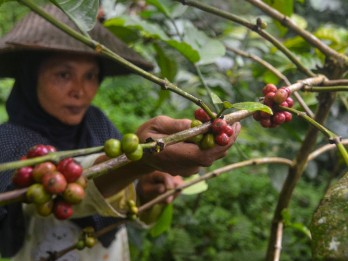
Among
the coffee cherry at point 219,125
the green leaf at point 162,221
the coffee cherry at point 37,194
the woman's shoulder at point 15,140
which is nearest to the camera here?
the coffee cherry at point 37,194

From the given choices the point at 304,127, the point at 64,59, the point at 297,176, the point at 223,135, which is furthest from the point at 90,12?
the point at 304,127

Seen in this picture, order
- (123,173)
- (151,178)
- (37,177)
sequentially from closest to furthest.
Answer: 1. (37,177)
2. (123,173)
3. (151,178)

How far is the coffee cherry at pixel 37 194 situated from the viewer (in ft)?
1.42

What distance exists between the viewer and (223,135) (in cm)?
59

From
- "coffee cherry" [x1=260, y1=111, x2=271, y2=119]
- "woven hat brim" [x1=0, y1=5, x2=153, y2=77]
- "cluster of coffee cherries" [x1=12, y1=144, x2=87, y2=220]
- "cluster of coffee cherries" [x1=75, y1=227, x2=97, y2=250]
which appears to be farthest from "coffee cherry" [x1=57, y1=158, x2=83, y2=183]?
"woven hat brim" [x1=0, y1=5, x2=153, y2=77]

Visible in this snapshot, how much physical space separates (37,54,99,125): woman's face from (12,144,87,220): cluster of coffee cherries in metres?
0.69

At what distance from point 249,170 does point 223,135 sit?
309cm

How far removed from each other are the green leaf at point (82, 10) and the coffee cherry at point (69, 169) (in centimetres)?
25

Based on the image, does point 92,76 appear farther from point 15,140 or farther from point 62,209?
point 62,209

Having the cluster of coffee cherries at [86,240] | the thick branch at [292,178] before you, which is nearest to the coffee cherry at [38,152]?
the cluster of coffee cherries at [86,240]

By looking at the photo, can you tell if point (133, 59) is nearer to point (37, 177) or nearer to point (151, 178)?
point (151, 178)

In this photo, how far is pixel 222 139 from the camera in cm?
59

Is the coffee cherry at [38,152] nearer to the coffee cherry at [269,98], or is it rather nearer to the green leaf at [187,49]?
the coffee cherry at [269,98]

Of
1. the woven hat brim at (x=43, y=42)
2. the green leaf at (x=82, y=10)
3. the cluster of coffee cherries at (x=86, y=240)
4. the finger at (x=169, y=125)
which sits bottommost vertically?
the cluster of coffee cherries at (x=86, y=240)
